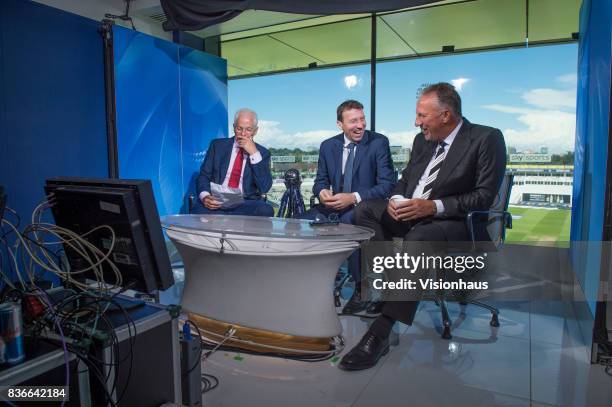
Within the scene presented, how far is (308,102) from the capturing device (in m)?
4.70

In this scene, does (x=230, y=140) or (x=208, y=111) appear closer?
(x=230, y=140)

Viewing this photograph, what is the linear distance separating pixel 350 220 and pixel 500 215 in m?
1.00

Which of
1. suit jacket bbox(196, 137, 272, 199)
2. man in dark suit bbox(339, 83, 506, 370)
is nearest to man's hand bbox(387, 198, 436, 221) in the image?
man in dark suit bbox(339, 83, 506, 370)

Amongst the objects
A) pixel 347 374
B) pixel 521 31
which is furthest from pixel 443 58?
pixel 347 374

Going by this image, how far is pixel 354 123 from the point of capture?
10.6 feet

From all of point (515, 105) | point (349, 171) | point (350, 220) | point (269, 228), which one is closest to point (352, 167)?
point (349, 171)

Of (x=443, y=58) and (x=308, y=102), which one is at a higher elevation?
(x=443, y=58)

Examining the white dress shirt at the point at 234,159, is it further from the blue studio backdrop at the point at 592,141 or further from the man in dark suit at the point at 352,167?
the blue studio backdrop at the point at 592,141

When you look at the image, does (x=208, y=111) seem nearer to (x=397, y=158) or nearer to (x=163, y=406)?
(x=397, y=158)

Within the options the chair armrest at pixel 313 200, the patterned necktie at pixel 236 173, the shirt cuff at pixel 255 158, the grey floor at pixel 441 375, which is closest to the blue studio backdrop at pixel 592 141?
the grey floor at pixel 441 375

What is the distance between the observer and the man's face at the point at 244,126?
142 inches

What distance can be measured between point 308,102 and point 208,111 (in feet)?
3.68

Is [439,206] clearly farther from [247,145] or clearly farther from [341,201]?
[247,145]

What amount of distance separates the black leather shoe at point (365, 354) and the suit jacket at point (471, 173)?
74 centimetres
